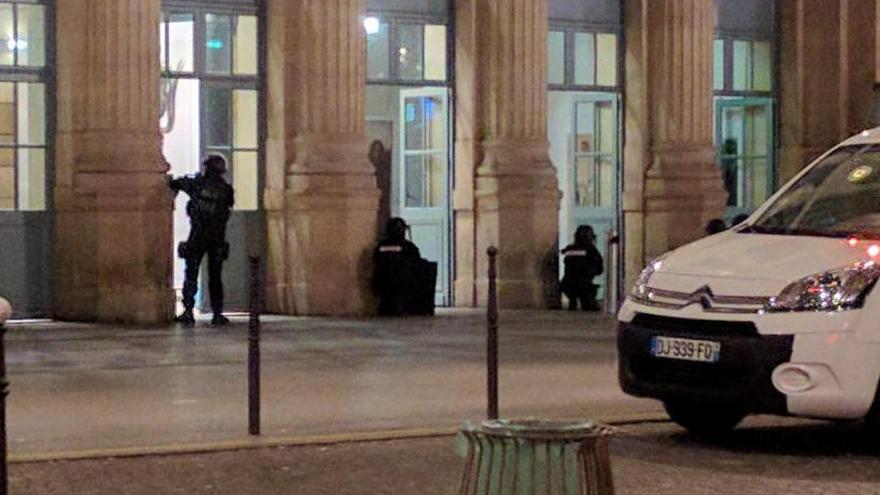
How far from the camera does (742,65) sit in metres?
27.0

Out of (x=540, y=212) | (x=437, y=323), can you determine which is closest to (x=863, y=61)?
(x=540, y=212)

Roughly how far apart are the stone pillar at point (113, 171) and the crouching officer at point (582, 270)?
5339mm

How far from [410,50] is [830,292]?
13963 millimetres

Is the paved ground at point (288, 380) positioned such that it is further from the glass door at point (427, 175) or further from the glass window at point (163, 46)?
the glass door at point (427, 175)

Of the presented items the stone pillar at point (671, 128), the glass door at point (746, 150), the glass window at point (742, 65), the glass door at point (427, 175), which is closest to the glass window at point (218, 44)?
the glass door at point (427, 175)

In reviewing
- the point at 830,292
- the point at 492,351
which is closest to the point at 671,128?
the point at 492,351

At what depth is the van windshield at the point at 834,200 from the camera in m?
11.2

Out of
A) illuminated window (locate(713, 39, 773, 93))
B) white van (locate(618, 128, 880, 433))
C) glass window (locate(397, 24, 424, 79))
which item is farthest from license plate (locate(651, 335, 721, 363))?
illuminated window (locate(713, 39, 773, 93))

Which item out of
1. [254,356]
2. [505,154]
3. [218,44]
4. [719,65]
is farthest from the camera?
[719,65]

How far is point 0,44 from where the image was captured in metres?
21.0

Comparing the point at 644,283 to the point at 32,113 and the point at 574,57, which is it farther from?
the point at 574,57

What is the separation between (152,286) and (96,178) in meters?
1.25

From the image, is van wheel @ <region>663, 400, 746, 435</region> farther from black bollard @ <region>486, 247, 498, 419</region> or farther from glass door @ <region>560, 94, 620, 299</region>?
glass door @ <region>560, 94, 620, 299</region>

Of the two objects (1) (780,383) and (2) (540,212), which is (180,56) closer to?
(2) (540,212)
